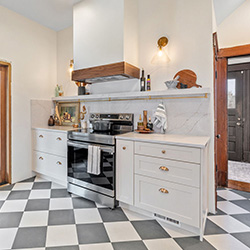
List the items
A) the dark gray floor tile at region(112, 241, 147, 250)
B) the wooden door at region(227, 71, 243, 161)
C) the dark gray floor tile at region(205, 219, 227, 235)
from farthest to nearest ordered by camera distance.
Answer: the wooden door at region(227, 71, 243, 161)
the dark gray floor tile at region(205, 219, 227, 235)
the dark gray floor tile at region(112, 241, 147, 250)

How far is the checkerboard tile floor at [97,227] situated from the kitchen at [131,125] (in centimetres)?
1

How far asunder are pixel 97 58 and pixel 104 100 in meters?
0.70

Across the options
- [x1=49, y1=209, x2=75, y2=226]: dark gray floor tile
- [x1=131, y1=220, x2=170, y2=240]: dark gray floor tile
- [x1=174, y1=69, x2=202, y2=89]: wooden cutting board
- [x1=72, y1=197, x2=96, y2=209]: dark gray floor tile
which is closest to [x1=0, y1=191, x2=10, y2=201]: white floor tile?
[x1=49, y1=209, x2=75, y2=226]: dark gray floor tile

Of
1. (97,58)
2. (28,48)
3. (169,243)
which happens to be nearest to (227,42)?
(97,58)

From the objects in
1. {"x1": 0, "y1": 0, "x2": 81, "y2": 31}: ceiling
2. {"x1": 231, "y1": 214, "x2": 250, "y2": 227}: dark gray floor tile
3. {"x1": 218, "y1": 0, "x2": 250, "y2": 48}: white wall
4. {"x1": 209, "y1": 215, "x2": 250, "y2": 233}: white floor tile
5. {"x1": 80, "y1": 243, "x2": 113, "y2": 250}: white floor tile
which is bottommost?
{"x1": 80, "y1": 243, "x2": 113, "y2": 250}: white floor tile

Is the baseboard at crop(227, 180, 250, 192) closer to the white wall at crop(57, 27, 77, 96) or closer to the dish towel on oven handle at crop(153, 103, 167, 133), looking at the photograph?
the dish towel on oven handle at crop(153, 103, 167, 133)

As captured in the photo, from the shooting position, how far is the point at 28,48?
308 cm

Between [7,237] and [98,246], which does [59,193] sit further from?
[98,246]

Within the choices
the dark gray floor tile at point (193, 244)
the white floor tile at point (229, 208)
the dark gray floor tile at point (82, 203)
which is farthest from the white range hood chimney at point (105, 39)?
the white floor tile at point (229, 208)

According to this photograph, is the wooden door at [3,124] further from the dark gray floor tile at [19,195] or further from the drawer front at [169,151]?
the drawer front at [169,151]

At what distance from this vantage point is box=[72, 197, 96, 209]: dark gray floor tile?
2.22m

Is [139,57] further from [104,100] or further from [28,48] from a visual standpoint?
[28,48]

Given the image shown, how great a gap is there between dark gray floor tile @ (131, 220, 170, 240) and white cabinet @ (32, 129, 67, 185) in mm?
1364

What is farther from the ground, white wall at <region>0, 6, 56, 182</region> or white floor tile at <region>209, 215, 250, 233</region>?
white wall at <region>0, 6, 56, 182</region>
